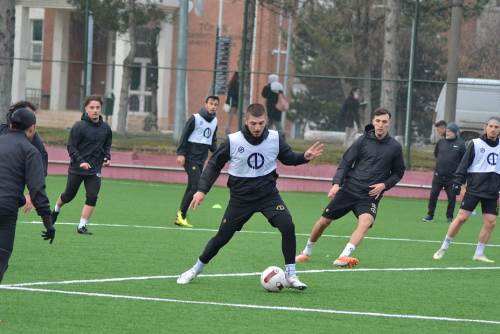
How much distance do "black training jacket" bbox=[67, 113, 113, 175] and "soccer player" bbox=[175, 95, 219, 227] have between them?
77.8 inches

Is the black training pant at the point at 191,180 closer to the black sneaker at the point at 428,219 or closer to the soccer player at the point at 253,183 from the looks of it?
the black sneaker at the point at 428,219

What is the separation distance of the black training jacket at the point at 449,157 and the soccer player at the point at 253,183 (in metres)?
Answer: 11.0

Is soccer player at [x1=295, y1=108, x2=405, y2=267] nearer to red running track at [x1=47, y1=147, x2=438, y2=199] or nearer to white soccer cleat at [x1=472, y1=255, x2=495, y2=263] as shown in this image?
white soccer cleat at [x1=472, y1=255, x2=495, y2=263]

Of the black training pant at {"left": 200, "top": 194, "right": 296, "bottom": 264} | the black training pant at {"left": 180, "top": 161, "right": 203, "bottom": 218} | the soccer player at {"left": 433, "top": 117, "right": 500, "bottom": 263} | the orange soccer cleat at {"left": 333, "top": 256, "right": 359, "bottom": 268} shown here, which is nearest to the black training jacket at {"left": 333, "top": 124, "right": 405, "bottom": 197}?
the orange soccer cleat at {"left": 333, "top": 256, "right": 359, "bottom": 268}

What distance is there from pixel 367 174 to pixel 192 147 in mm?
5051

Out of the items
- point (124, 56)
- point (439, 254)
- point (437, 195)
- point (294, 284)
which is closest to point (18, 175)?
point (294, 284)

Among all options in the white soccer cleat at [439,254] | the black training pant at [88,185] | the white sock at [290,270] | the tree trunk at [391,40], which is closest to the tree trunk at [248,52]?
the tree trunk at [391,40]

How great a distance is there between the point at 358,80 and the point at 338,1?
5.81m

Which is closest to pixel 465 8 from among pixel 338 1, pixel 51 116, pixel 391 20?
pixel 391 20

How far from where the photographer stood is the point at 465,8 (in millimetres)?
31219

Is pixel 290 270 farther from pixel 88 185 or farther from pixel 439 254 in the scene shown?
pixel 88 185

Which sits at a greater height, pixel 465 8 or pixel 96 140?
pixel 465 8

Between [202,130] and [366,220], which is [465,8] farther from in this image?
[366,220]

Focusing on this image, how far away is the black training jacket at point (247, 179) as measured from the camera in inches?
452
